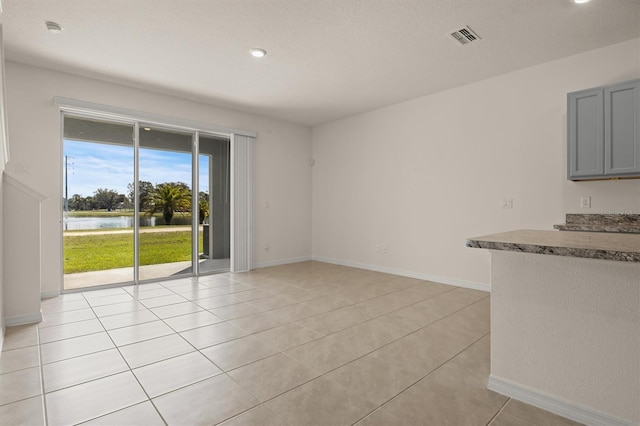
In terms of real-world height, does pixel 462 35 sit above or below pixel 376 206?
above

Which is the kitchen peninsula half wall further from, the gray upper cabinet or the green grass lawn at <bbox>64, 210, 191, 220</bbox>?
the green grass lawn at <bbox>64, 210, 191, 220</bbox>

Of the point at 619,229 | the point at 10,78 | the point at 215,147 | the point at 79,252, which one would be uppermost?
the point at 10,78

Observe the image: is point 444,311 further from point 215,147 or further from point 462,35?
point 215,147

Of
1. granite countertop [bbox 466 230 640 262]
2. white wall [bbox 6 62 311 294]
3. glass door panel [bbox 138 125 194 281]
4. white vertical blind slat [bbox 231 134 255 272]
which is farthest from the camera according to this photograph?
white vertical blind slat [bbox 231 134 255 272]

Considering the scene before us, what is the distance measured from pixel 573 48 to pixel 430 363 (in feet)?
11.9

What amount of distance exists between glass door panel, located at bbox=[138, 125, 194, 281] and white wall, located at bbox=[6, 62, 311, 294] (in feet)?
1.57

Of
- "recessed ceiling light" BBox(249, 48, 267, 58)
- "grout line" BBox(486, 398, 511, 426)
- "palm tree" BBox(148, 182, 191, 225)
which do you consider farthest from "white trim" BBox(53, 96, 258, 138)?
"grout line" BBox(486, 398, 511, 426)

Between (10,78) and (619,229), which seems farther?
(10,78)

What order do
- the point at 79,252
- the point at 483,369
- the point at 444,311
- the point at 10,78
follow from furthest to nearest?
1. the point at 79,252
2. the point at 10,78
3. the point at 444,311
4. the point at 483,369

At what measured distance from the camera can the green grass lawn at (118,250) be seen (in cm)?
436

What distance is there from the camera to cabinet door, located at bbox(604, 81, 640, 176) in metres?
2.93

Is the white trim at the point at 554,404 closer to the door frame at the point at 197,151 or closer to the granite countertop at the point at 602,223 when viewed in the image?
the granite countertop at the point at 602,223

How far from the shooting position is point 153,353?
7.97 ft

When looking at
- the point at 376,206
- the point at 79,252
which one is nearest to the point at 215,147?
the point at 79,252
